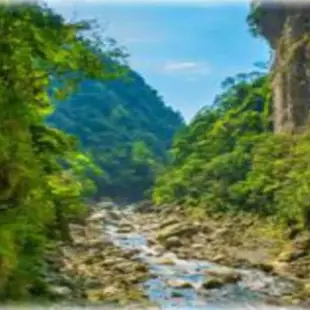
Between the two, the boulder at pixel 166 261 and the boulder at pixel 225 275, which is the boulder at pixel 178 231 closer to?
the boulder at pixel 166 261

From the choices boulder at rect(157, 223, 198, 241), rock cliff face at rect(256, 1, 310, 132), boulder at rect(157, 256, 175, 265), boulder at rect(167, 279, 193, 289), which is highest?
rock cliff face at rect(256, 1, 310, 132)

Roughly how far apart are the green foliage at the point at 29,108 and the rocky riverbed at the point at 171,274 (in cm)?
86

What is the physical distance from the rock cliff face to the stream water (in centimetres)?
940

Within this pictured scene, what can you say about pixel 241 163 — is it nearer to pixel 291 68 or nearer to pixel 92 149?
pixel 291 68

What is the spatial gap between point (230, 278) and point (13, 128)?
385 cm

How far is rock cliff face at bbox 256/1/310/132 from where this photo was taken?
19.2m

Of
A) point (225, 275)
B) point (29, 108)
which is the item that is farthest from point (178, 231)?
point (29, 108)

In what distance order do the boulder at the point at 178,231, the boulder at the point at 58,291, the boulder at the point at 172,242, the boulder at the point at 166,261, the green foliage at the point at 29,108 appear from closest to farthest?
the green foliage at the point at 29,108
the boulder at the point at 58,291
the boulder at the point at 166,261
the boulder at the point at 172,242
the boulder at the point at 178,231

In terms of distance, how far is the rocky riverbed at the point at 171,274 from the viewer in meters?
7.34

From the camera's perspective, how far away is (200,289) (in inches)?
318

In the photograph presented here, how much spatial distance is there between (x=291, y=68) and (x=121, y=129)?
18978 mm

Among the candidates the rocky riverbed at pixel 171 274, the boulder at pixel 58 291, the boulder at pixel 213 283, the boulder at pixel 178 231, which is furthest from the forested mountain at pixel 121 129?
the boulder at pixel 58 291

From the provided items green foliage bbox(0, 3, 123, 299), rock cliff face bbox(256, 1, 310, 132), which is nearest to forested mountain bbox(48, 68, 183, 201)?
rock cliff face bbox(256, 1, 310, 132)

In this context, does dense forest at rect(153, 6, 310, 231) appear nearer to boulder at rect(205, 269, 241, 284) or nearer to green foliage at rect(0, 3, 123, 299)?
boulder at rect(205, 269, 241, 284)
